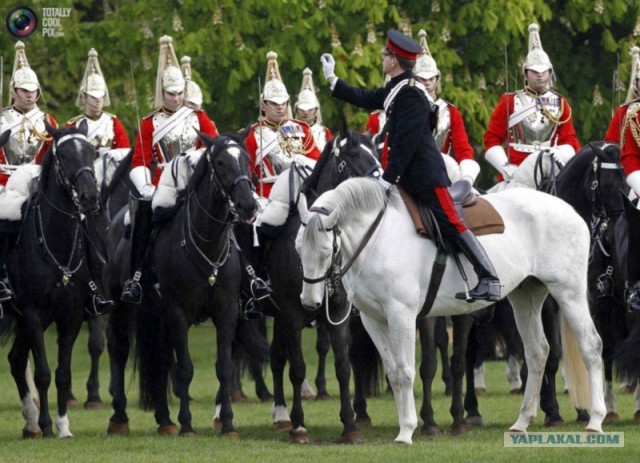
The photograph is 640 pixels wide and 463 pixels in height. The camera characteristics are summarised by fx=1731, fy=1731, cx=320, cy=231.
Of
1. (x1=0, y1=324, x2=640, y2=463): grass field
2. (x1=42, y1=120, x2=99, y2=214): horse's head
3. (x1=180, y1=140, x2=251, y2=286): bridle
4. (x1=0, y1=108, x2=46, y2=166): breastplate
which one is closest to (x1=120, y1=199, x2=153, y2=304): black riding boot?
(x1=180, y1=140, x2=251, y2=286): bridle

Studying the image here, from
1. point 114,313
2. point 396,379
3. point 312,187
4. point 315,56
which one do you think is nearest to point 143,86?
point 315,56

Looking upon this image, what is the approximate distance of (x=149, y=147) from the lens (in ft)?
51.9

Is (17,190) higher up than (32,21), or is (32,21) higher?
(32,21)

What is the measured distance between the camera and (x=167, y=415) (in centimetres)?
1521

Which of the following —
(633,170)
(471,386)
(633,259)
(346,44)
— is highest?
(346,44)

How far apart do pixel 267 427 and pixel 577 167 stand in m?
3.68

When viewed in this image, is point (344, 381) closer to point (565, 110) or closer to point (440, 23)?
point (565, 110)

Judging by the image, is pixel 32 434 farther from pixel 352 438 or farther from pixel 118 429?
pixel 352 438

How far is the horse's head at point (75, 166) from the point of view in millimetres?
14227

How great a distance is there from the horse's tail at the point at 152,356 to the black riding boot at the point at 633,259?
4.08 metres

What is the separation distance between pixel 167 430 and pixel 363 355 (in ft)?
7.39

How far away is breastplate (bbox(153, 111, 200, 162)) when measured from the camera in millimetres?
15648

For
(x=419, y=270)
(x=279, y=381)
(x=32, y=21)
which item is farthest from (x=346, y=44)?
(x=419, y=270)

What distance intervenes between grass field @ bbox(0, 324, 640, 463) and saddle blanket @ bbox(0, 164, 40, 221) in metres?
1.96
